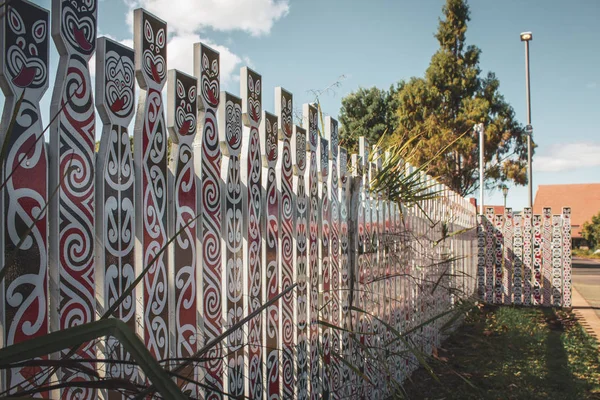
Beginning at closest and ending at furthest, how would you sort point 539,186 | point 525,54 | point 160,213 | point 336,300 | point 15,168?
1. point 15,168
2. point 160,213
3. point 336,300
4. point 525,54
5. point 539,186

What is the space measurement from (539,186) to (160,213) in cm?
6078

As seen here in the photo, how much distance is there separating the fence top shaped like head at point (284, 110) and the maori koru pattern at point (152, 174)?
0.87 m

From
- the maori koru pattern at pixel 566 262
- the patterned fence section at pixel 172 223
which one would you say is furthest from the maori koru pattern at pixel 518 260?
the patterned fence section at pixel 172 223

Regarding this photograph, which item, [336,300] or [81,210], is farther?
[336,300]

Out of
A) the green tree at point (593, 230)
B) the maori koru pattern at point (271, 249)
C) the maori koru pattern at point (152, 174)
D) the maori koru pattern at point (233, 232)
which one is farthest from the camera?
the green tree at point (593, 230)

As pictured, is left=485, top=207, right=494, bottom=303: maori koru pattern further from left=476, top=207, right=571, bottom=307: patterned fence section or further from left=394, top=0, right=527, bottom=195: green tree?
left=394, top=0, right=527, bottom=195: green tree

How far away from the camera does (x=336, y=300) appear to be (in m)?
3.14

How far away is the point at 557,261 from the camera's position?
935 cm

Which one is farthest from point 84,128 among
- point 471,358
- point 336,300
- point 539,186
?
point 539,186

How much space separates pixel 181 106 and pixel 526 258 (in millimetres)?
9205

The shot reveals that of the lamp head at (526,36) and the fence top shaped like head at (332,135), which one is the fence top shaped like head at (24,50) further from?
the lamp head at (526,36)

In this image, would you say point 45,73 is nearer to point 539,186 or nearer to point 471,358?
point 471,358

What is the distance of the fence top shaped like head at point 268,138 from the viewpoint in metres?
2.30

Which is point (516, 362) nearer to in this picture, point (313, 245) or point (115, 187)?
point (313, 245)
